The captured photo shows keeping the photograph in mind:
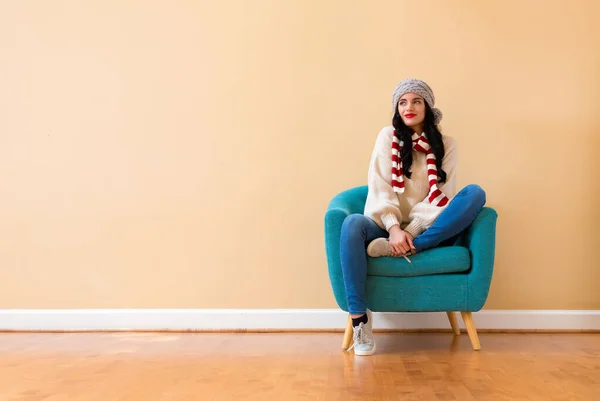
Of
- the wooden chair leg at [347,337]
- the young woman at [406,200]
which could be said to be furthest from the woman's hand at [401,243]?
the wooden chair leg at [347,337]

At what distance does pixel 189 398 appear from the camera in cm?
202

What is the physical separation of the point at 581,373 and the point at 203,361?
130 cm

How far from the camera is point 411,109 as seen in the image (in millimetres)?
3037

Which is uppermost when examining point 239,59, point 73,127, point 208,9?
point 208,9

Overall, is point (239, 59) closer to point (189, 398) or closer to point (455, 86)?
point (455, 86)

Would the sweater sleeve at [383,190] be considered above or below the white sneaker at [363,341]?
above

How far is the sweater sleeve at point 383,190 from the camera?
116 inches

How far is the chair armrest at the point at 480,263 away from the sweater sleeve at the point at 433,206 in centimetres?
19

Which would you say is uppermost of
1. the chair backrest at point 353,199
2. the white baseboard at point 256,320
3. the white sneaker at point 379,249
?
the chair backrest at point 353,199

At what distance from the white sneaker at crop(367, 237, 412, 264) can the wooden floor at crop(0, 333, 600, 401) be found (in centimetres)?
38

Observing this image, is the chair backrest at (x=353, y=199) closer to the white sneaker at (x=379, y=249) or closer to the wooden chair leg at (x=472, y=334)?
the white sneaker at (x=379, y=249)

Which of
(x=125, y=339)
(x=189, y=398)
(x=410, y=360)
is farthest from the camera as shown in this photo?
(x=125, y=339)

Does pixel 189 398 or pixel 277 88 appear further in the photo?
pixel 277 88

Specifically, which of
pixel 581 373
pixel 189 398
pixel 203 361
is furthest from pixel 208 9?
pixel 581 373
